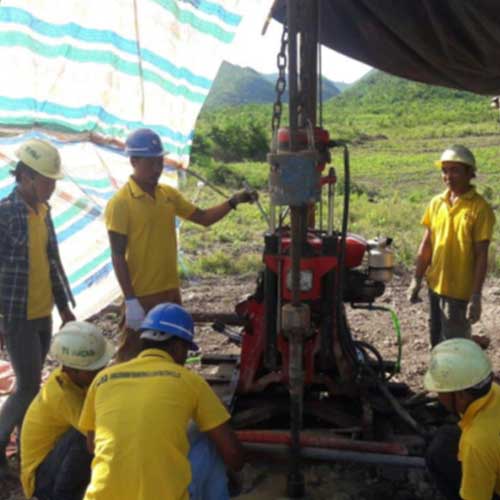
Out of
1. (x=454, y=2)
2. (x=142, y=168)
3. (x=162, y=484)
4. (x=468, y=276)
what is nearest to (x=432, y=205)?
(x=468, y=276)

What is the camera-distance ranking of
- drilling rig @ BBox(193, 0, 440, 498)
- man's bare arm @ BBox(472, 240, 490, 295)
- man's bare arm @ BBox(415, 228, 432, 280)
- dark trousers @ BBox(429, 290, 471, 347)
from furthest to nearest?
man's bare arm @ BBox(415, 228, 432, 280) → dark trousers @ BBox(429, 290, 471, 347) → man's bare arm @ BBox(472, 240, 490, 295) → drilling rig @ BBox(193, 0, 440, 498)

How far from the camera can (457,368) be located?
307 centimetres

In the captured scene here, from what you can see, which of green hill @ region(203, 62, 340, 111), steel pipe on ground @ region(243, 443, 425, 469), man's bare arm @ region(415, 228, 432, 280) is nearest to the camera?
steel pipe on ground @ region(243, 443, 425, 469)

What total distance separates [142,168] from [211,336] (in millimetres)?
2715

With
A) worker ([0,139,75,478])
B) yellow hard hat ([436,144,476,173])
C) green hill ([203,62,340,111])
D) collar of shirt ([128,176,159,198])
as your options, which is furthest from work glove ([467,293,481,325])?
green hill ([203,62,340,111])

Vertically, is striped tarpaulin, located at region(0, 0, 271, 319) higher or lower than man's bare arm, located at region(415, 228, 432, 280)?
higher

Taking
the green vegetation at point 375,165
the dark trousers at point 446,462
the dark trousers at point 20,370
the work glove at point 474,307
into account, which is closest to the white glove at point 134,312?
the dark trousers at point 20,370

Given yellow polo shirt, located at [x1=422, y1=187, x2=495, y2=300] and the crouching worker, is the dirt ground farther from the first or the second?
yellow polo shirt, located at [x1=422, y1=187, x2=495, y2=300]

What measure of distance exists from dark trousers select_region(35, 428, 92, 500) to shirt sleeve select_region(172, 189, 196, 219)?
1949mm

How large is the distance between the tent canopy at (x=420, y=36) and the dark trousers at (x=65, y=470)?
2826 mm

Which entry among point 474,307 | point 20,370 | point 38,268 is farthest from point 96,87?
point 474,307

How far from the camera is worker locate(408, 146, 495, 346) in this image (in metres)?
4.74

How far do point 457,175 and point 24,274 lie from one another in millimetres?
2838

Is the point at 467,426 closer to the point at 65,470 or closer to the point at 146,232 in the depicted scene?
the point at 65,470
